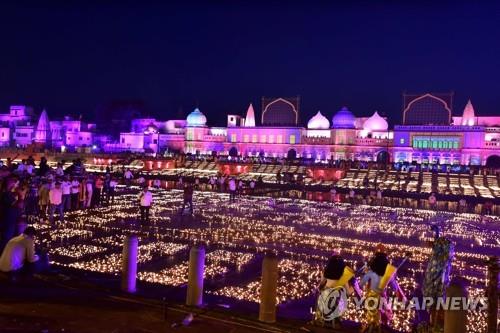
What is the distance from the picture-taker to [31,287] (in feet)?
30.2

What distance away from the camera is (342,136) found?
259ft

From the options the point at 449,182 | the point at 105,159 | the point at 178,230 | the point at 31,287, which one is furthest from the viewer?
the point at 105,159

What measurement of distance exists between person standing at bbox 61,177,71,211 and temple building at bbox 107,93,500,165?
5223 cm

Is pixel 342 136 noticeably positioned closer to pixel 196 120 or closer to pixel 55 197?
pixel 196 120

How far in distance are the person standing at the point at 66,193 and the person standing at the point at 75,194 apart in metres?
0.43

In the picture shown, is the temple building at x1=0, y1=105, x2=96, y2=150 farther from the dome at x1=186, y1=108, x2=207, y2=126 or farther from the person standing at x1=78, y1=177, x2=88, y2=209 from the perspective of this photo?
the person standing at x1=78, y1=177, x2=88, y2=209

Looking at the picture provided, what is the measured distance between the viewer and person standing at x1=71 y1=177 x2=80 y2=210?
20062mm

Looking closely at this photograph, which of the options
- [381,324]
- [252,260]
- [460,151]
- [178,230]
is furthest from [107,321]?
[460,151]

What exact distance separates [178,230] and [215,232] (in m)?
1.29

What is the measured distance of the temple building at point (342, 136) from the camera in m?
70.1

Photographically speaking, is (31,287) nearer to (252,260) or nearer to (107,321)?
(107,321)

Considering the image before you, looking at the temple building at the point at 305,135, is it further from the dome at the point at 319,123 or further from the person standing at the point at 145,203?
the person standing at the point at 145,203

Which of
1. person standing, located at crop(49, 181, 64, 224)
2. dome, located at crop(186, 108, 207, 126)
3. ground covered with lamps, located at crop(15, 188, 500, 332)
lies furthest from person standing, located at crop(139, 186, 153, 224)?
dome, located at crop(186, 108, 207, 126)

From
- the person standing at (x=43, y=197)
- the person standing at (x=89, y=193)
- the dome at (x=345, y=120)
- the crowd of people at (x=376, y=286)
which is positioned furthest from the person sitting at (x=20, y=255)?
the dome at (x=345, y=120)
